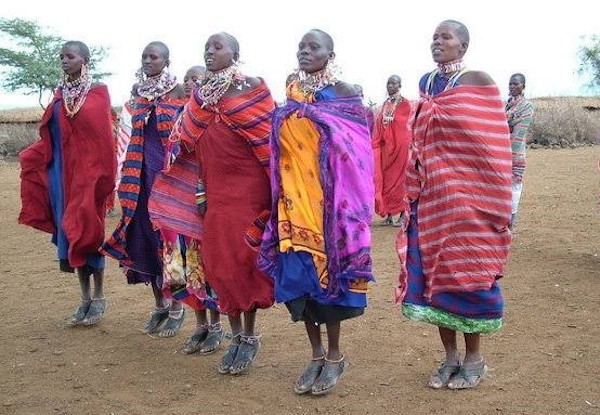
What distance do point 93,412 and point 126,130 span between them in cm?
244

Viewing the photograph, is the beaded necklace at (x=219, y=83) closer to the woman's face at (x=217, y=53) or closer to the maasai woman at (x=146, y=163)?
the woman's face at (x=217, y=53)

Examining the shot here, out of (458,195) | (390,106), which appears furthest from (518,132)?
(458,195)

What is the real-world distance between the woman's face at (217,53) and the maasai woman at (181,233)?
378 mm

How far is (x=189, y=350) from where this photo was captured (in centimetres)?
523

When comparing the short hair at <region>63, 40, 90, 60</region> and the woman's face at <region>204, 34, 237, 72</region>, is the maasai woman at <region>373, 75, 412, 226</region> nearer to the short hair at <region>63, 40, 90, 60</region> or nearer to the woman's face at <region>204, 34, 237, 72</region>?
the short hair at <region>63, 40, 90, 60</region>

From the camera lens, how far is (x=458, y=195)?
407 centimetres

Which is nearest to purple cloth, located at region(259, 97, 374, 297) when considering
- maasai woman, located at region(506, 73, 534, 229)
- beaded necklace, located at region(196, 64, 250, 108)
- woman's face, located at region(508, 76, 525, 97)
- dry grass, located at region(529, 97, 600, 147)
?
beaded necklace, located at region(196, 64, 250, 108)

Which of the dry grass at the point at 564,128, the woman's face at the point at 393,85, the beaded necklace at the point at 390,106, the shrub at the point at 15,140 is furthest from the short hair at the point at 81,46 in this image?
the dry grass at the point at 564,128

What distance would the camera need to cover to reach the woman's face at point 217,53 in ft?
14.9

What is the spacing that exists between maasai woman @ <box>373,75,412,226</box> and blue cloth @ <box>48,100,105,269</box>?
517 centimetres

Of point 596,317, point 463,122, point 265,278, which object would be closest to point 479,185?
point 463,122

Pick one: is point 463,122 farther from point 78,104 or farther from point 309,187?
point 78,104

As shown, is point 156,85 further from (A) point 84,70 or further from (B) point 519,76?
(B) point 519,76

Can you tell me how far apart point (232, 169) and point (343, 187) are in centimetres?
84
